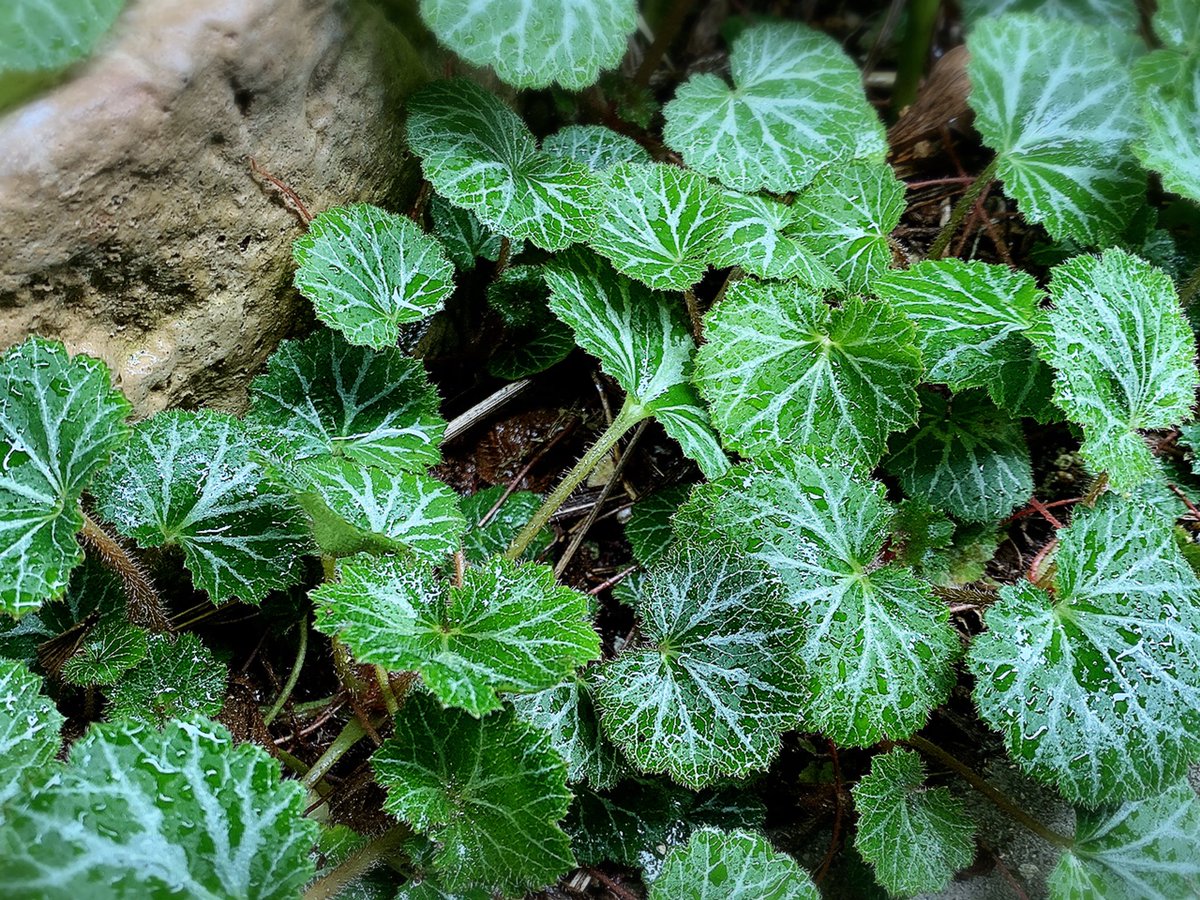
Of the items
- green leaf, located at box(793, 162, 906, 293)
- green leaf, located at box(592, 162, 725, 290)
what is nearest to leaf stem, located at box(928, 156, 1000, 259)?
green leaf, located at box(793, 162, 906, 293)

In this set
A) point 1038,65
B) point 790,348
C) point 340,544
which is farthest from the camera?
point 1038,65

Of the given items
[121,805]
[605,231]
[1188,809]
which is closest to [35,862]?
[121,805]

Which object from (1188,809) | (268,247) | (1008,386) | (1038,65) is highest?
(268,247)

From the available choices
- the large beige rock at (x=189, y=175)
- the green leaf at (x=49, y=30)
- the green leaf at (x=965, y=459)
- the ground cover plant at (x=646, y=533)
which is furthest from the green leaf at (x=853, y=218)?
the green leaf at (x=49, y=30)

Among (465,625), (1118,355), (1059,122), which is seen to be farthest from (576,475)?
(1059,122)

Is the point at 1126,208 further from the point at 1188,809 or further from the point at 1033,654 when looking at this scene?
the point at 1188,809

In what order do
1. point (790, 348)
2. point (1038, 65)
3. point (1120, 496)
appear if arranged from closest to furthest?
point (1120, 496)
point (790, 348)
point (1038, 65)

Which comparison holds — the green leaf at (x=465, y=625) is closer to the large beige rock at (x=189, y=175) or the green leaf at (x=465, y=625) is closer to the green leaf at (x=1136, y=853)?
the large beige rock at (x=189, y=175)
